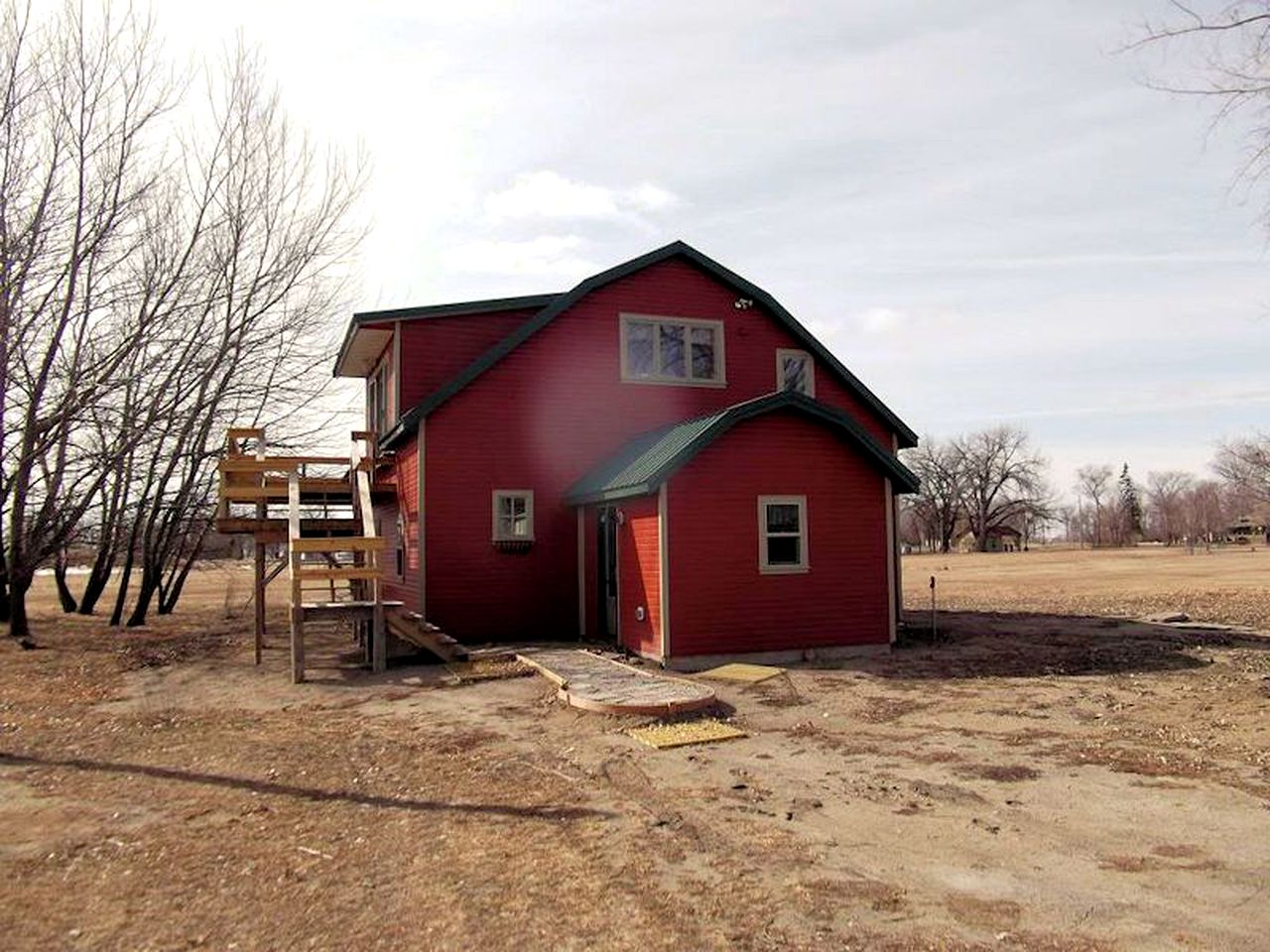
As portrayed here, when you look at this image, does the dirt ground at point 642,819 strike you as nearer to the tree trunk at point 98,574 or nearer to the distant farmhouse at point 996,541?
the tree trunk at point 98,574

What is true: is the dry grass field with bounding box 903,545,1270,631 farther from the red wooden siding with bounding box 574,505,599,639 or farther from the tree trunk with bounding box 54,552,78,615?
the tree trunk with bounding box 54,552,78,615

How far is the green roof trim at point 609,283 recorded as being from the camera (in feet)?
56.5

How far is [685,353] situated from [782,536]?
5.81 meters

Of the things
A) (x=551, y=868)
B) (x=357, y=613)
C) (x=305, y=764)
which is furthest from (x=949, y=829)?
(x=357, y=613)

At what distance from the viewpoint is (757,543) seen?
1460 cm

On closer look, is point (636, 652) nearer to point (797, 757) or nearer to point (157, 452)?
point (797, 757)

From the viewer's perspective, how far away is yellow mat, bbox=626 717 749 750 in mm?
8978

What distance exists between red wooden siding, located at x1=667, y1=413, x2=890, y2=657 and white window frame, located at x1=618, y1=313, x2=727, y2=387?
457cm

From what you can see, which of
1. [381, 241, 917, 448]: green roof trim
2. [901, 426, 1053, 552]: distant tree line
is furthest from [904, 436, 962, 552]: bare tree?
[381, 241, 917, 448]: green roof trim

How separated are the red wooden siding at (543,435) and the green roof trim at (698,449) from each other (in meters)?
1.51

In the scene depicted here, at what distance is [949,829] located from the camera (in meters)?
6.31

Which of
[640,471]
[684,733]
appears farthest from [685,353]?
[684,733]

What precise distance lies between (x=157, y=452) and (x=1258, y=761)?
21117 millimetres

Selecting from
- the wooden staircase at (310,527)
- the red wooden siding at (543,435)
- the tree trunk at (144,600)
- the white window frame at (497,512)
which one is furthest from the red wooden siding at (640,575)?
the tree trunk at (144,600)
